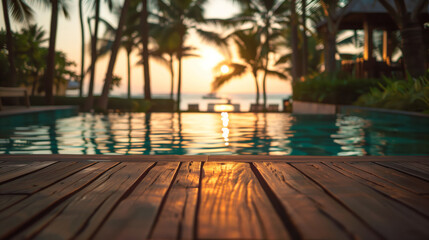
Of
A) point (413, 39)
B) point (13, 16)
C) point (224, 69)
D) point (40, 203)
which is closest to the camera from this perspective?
point (40, 203)

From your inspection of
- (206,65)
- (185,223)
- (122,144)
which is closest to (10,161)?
(185,223)

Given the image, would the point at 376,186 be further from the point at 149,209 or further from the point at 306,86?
the point at 306,86

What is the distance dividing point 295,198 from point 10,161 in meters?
2.13

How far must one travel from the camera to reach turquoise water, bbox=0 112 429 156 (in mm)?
5871

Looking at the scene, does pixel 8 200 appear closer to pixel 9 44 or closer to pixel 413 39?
pixel 413 39

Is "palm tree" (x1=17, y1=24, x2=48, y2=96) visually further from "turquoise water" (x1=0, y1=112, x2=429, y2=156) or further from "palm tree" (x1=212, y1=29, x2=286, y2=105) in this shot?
"palm tree" (x1=212, y1=29, x2=286, y2=105)

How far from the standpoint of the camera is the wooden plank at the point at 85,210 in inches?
55.7

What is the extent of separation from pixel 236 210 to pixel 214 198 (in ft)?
0.69

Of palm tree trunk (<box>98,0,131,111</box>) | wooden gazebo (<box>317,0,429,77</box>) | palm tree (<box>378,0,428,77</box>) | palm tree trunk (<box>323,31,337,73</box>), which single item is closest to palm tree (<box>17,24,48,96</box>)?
palm tree trunk (<box>98,0,131,111</box>)

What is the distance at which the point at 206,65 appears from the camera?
28.4m

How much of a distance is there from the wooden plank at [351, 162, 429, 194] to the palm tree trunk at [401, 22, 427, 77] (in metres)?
7.93

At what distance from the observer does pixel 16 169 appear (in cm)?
252

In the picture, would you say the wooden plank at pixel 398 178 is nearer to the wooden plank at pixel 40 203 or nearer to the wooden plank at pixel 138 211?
the wooden plank at pixel 138 211

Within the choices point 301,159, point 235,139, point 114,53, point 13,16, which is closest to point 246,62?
point 114,53
